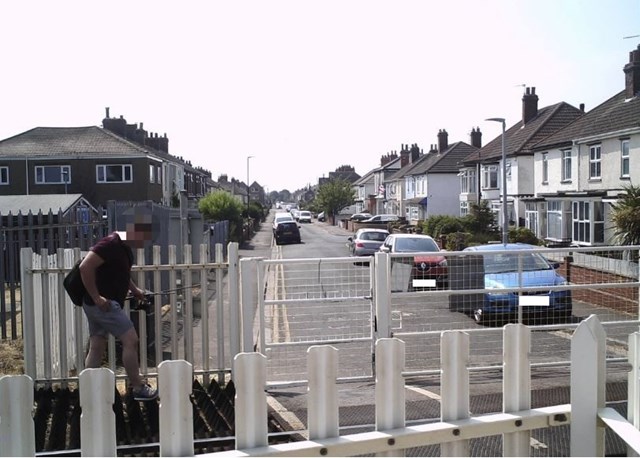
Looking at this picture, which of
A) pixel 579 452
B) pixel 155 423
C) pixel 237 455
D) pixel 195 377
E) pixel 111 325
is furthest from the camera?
pixel 195 377

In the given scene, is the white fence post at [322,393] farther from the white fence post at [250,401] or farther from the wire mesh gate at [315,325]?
the wire mesh gate at [315,325]

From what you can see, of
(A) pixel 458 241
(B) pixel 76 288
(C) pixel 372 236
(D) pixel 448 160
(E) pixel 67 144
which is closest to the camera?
(B) pixel 76 288

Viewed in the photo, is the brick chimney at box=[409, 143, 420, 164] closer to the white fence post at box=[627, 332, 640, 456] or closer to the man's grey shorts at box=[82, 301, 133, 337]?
the man's grey shorts at box=[82, 301, 133, 337]

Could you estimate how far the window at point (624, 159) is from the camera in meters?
27.9

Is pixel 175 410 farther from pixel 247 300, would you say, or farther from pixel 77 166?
pixel 77 166

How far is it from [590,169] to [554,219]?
480cm

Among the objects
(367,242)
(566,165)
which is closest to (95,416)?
(367,242)

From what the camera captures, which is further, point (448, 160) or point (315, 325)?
point (448, 160)

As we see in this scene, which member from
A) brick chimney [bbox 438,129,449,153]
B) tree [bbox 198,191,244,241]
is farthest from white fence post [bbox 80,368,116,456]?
brick chimney [bbox 438,129,449,153]

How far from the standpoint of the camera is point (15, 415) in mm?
2721

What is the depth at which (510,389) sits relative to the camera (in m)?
3.34

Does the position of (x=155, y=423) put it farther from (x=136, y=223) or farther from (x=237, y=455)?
(x=237, y=455)

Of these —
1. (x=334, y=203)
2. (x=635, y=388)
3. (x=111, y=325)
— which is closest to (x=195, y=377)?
(x=111, y=325)

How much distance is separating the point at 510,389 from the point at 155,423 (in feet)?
11.0
